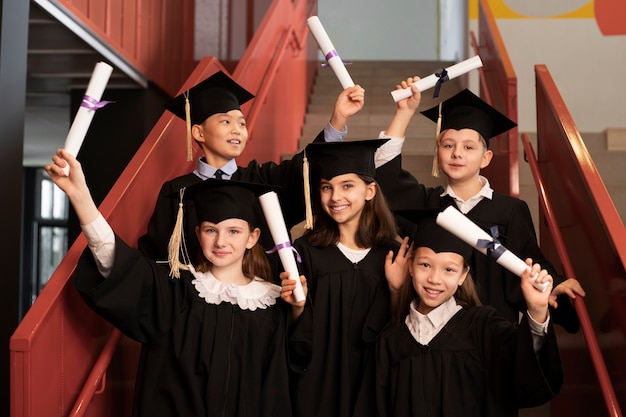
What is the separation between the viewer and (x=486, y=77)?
703 centimetres

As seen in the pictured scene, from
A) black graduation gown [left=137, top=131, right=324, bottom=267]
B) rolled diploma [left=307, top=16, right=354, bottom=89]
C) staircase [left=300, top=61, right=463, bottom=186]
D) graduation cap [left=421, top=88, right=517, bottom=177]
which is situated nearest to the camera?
rolled diploma [left=307, top=16, right=354, bottom=89]

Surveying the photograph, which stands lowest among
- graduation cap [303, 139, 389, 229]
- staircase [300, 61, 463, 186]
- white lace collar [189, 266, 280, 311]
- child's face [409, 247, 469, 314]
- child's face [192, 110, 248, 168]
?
white lace collar [189, 266, 280, 311]

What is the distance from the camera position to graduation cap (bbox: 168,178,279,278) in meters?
3.42

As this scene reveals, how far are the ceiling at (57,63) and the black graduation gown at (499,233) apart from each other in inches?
104

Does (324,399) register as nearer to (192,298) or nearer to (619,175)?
(192,298)

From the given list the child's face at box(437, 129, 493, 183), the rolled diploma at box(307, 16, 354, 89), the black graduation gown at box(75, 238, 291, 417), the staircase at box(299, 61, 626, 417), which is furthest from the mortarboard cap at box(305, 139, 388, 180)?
the staircase at box(299, 61, 626, 417)

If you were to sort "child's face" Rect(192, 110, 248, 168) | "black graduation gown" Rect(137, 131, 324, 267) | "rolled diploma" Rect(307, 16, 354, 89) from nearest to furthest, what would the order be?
"rolled diploma" Rect(307, 16, 354, 89) → "black graduation gown" Rect(137, 131, 324, 267) → "child's face" Rect(192, 110, 248, 168)

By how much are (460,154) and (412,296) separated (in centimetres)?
84

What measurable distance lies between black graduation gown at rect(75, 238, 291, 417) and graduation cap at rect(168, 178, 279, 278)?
14 centimetres

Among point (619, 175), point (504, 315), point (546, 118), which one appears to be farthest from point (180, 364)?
point (619, 175)

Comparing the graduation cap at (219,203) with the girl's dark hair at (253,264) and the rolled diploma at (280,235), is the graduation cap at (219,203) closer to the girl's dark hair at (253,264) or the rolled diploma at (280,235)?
the girl's dark hair at (253,264)

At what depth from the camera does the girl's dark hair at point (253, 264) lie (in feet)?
11.5

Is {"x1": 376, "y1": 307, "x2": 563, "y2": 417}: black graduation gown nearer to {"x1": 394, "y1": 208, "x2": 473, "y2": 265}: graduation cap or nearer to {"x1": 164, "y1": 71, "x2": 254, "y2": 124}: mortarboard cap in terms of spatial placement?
{"x1": 394, "y1": 208, "x2": 473, "y2": 265}: graduation cap

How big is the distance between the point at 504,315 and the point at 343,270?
753 millimetres
